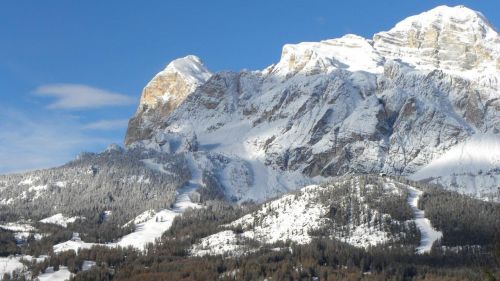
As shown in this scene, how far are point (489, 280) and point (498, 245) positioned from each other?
4.62m

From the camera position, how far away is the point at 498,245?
341 feet

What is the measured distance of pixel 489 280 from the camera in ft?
343
